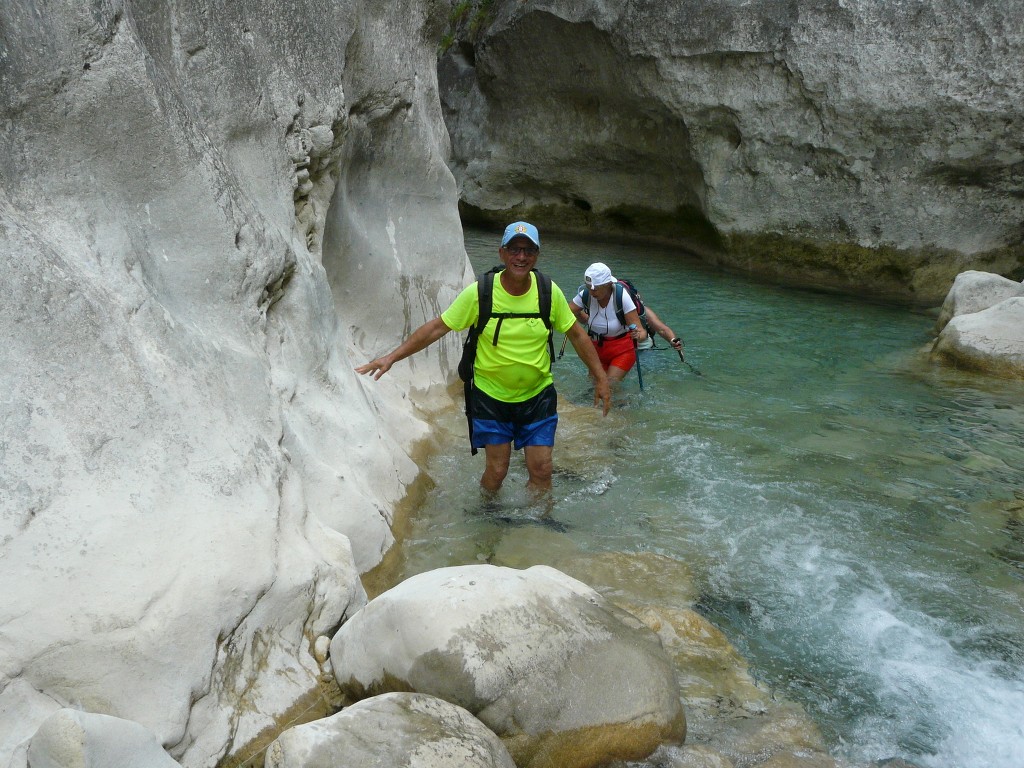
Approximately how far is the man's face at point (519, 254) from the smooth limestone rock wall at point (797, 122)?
10.2 m

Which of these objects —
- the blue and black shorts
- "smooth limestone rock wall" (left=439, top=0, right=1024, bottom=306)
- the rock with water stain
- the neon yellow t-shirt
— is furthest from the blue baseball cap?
"smooth limestone rock wall" (left=439, top=0, right=1024, bottom=306)

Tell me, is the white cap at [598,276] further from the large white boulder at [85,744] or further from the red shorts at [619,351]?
the large white boulder at [85,744]

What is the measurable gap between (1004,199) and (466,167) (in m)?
10.1

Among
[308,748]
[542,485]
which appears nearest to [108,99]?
[308,748]

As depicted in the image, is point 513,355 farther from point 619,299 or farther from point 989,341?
point 989,341

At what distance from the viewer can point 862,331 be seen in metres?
12.0

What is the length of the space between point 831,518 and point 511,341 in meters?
2.51

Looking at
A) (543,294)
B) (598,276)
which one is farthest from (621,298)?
(543,294)

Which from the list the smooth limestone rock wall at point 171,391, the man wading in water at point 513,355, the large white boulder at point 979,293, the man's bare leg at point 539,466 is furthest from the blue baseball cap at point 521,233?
the large white boulder at point 979,293

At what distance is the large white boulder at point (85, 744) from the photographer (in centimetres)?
259

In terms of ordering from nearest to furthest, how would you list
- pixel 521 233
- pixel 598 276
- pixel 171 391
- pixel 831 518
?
1. pixel 171 391
2. pixel 521 233
3. pixel 831 518
4. pixel 598 276

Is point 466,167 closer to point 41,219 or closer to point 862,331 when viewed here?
point 862,331

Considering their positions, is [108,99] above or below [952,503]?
above

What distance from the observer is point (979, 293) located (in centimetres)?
1125
